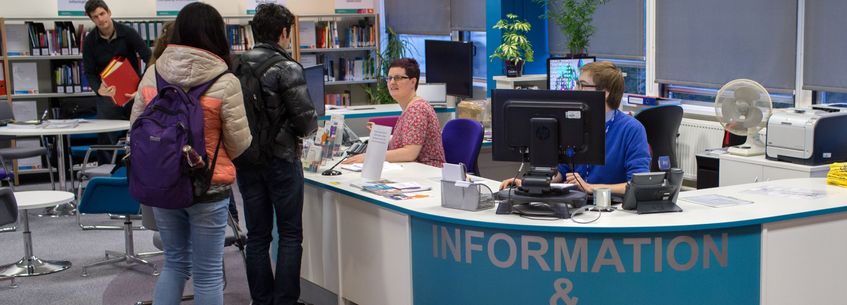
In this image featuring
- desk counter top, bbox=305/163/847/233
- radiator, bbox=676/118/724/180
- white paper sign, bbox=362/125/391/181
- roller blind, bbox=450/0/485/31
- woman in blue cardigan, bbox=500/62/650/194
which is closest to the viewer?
desk counter top, bbox=305/163/847/233

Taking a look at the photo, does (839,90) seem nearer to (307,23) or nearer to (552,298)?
(552,298)

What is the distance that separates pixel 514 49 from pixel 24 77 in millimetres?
4547

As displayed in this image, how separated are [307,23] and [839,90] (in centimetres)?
554

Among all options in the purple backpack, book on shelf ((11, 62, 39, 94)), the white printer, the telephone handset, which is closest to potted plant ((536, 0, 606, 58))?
the white printer

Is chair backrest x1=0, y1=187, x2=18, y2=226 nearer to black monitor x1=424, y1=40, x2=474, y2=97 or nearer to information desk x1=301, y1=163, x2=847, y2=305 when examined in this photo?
information desk x1=301, y1=163, x2=847, y2=305

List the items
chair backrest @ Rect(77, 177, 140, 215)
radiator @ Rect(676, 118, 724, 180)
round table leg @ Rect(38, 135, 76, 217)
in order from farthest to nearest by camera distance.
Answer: round table leg @ Rect(38, 135, 76, 217), radiator @ Rect(676, 118, 724, 180), chair backrest @ Rect(77, 177, 140, 215)

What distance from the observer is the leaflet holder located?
353cm

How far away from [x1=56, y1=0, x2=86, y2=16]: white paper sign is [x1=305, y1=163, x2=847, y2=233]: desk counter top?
5.79 meters

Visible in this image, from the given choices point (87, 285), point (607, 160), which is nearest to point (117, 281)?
point (87, 285)

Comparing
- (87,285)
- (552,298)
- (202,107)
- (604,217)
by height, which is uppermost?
(202,107)

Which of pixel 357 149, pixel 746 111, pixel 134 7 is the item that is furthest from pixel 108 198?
pixel 134 7

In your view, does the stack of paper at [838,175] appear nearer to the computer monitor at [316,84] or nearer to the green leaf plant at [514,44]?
the computer monitor at [316,84]

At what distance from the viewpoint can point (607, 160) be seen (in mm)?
4102

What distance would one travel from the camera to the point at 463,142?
5.50 metres
